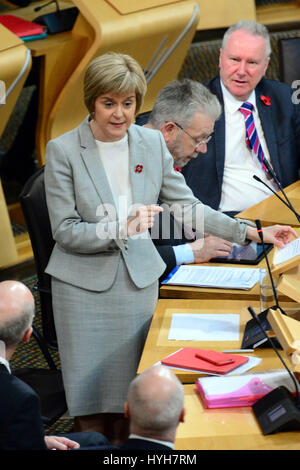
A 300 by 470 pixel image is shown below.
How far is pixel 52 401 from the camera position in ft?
8.57

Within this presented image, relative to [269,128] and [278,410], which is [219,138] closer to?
[269,128]

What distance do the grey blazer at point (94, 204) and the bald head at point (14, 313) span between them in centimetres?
35

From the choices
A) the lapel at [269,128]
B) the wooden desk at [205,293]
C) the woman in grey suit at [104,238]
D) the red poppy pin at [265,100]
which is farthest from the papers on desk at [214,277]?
the red poppy pin at [265,100]

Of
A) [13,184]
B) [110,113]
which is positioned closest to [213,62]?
[13,184]

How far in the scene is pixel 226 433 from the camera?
1.97 m

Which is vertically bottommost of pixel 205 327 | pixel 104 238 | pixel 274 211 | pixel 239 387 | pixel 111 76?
Answer: pixel 274 211

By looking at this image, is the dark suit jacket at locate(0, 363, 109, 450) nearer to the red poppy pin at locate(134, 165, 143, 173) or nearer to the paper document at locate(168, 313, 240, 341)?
the paper document at locate(168, 313, 240, 341)

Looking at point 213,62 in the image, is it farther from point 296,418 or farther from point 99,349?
point 296,418

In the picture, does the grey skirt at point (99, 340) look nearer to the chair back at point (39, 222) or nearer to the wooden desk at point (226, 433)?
the chair back at point (39, 222)

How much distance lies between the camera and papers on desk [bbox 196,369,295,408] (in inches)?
82.0

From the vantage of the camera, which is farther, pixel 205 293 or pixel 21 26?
pixel 21 26

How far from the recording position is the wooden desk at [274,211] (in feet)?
11.0

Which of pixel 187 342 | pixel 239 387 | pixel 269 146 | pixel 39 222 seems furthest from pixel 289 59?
pixel 239 387

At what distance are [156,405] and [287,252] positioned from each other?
1051 mm
